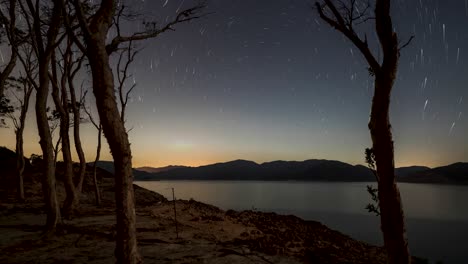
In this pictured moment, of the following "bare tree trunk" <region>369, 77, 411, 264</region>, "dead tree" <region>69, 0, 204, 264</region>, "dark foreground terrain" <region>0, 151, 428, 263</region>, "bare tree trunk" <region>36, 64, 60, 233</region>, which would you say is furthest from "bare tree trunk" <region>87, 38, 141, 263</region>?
"bare tree trunk" <region>36, 64, 60, 233</region>

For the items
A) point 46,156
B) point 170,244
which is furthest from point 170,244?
point 46,156

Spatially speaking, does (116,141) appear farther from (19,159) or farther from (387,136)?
(19,159)

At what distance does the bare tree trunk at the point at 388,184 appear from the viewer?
6.12 m

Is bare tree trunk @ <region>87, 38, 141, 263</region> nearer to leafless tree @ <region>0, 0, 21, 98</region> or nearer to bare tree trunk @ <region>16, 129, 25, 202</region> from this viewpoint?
leafless tree @ <region>0, 0, 21, 98</region>

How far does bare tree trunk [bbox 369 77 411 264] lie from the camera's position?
612 cm

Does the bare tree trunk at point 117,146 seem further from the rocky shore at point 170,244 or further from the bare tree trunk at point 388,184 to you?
the bare tree trunk at point 388,184

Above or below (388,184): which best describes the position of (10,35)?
above

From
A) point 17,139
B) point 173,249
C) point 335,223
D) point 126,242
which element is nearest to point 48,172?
point 173,249

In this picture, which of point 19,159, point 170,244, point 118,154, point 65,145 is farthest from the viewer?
point 19,159

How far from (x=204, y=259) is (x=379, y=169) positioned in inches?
227

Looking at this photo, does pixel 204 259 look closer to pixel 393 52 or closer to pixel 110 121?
pixel 110 121

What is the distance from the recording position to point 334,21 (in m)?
6.81

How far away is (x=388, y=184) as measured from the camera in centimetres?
619

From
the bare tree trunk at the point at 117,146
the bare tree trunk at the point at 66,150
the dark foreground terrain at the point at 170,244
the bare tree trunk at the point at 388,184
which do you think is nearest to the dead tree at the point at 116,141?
the bare tree trunk at the point at 117,146
